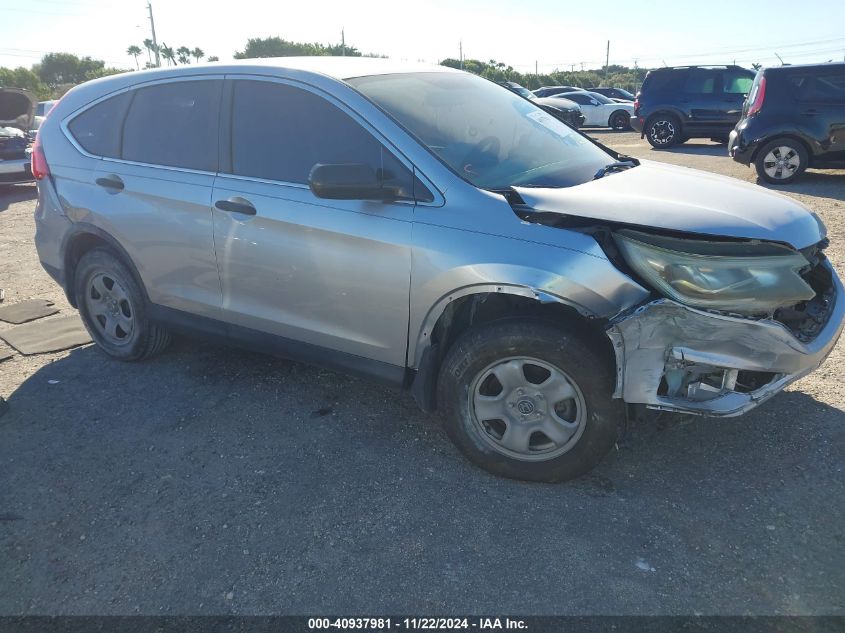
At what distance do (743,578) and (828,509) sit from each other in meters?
0.64

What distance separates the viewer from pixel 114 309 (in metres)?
4.32

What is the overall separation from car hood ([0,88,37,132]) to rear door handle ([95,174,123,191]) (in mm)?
8892

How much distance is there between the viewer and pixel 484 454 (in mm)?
2943

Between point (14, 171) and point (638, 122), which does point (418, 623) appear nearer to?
point (14, 171)

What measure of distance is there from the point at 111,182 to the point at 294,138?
1401 millimetres

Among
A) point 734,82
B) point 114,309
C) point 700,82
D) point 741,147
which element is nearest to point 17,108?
point 114,309

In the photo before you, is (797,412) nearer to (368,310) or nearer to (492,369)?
(492,369)

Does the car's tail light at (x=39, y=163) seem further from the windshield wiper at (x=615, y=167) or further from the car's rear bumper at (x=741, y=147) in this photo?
the car's rear bumper at (x=741, y=147)

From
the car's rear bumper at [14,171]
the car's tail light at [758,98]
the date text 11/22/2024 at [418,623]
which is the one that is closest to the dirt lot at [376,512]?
the date text 11/22/2024 at [418,623]

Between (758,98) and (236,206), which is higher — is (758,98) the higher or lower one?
the higher one

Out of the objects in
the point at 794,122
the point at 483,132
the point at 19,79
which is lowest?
the point at 19,79

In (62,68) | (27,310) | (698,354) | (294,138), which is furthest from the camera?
(62,68)

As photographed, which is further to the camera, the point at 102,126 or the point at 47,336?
the point at 47,336

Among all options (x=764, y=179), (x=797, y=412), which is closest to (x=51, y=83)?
(x=764, y=179)
